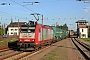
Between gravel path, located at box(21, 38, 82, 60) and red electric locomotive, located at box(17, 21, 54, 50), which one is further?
red electric locomotive, located at box(17, 21, 54, 50)

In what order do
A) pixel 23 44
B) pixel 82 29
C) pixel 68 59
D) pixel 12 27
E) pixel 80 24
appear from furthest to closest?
1. pixel 12 27
2. pixel 80 24
3. pixel 82 29
4. pixel 23 44
5. pixel 68 59

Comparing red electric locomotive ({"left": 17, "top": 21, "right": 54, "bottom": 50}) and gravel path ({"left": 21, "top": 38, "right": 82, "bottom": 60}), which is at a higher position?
red electric locomotive ({"left": 17, "top": 21, "right": 54, "bottom": 50})

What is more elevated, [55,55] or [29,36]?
[29,36]

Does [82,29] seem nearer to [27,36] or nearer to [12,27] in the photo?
[12,27]

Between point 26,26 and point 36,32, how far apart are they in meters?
1.40

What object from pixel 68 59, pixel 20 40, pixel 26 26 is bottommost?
pixel 68 59

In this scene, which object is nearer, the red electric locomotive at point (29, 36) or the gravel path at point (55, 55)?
the gravel path at point (55, 55)

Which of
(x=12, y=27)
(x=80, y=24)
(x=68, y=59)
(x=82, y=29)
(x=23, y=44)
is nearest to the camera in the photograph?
(x=68, y=59)

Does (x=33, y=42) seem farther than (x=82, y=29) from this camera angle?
No

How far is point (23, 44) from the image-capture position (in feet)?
70.3

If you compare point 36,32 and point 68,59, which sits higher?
point 36,32

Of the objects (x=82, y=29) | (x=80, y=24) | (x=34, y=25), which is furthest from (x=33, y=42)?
(x=80, y=24)

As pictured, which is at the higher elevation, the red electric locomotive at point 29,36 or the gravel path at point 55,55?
the red electric locomotive at point 29,36

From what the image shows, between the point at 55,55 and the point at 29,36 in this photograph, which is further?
the point at 29,36
